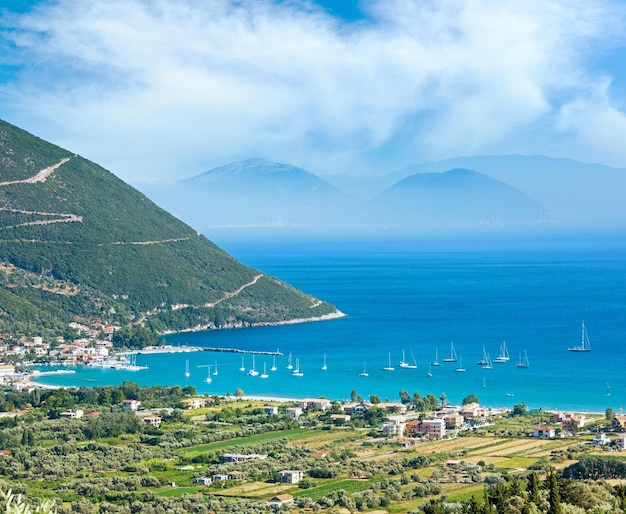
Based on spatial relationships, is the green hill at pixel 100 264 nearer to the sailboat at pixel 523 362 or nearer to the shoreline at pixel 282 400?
the shoreline at pixel 282 400

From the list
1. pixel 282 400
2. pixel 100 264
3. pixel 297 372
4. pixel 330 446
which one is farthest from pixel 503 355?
pixel 100 264

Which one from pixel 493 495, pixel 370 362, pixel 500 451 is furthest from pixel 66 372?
pixel 493 495

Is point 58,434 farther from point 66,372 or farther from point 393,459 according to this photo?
point 66,372

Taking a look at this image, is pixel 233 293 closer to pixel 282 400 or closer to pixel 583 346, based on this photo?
pixel 583 346

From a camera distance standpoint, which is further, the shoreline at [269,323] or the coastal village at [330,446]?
the shoreline at [269,323]

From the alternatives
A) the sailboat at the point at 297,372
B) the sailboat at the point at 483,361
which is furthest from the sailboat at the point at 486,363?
the sailboat at the point at 297,372

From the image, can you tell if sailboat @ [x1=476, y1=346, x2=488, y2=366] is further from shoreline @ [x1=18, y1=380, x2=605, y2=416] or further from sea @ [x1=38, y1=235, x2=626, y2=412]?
shoreline @ [x1=18, y1=380, x2=605, y2=416]

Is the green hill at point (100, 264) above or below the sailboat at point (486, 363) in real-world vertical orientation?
above
